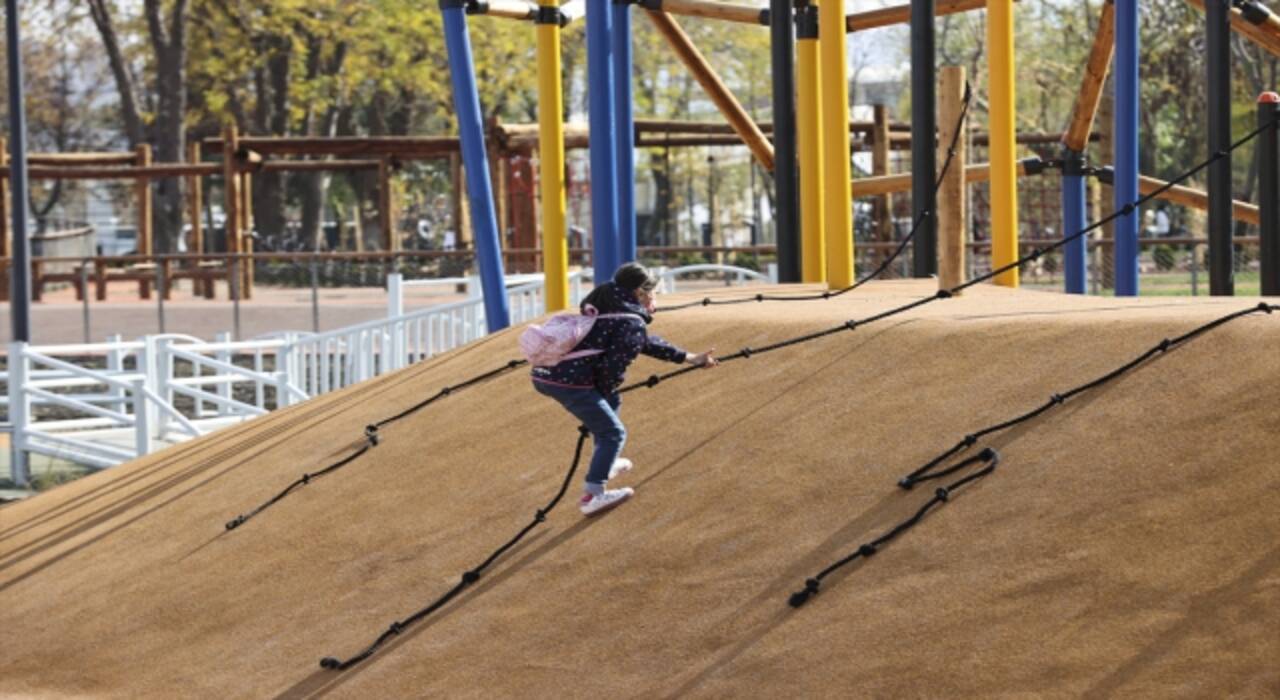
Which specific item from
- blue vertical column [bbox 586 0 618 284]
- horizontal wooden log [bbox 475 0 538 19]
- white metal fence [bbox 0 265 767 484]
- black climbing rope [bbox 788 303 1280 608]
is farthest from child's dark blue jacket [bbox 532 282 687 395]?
white metal fence [bbox 0 265 767 484]

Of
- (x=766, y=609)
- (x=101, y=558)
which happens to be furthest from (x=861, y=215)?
(x=766, y=609)

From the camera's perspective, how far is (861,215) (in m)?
46.7

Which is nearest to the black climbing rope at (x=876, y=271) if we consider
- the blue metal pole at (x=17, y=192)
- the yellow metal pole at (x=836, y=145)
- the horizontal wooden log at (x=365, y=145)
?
the yellow metal pole at (x=836, y=145)

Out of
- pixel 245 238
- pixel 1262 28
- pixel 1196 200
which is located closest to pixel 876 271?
pixel 1262 28

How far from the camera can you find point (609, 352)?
29.6ft

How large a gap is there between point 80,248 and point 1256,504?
50.2 m

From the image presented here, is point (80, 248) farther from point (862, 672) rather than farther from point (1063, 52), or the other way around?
point (862, 672)

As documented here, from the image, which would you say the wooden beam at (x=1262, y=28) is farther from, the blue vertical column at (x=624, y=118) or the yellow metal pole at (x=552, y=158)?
the yellow metal pole at (x=552, y=158)

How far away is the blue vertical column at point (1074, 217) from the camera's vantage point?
47.6 ft

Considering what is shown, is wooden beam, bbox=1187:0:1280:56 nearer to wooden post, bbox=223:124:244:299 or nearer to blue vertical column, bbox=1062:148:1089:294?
blue vertical column, bbox=1062:148:1089:294

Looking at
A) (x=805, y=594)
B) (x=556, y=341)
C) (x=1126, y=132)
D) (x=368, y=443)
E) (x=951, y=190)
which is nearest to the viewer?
(x=805, y=594)

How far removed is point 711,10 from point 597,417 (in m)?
7.34

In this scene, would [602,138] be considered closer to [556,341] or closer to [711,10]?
[711,10]

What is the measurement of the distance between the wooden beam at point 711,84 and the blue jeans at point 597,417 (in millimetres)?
6964
